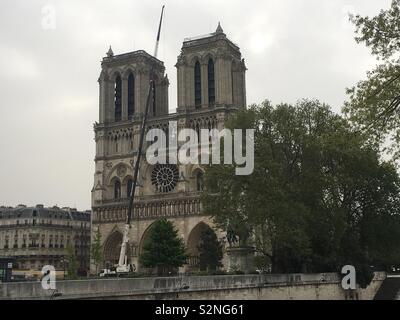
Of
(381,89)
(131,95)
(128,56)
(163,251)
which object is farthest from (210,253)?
(381,89)

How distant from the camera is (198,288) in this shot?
24.8 m

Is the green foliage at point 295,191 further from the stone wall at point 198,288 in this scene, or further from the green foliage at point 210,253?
the green foliage at point 210,253

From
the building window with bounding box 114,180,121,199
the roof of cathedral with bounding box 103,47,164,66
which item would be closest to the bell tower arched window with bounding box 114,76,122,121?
the roof of cathedral with bounding box 103,47,164,66

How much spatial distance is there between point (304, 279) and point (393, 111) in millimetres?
19381

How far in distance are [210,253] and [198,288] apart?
116ft

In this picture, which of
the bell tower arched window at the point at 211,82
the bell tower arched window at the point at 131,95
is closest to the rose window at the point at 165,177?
the bell tower arched window at the point at 131,95

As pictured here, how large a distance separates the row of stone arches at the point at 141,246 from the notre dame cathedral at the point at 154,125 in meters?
0.12

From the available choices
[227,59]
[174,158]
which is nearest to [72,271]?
[174,158]

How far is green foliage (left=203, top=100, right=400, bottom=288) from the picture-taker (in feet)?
116

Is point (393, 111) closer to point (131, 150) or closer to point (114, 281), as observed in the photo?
point (114, 281)

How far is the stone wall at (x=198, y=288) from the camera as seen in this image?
1846 cm

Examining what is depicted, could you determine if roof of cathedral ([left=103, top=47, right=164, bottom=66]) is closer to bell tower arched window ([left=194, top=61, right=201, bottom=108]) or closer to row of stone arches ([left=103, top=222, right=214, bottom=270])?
bell tower arched window ([left=194, top=61, right=201, bottom=108])
